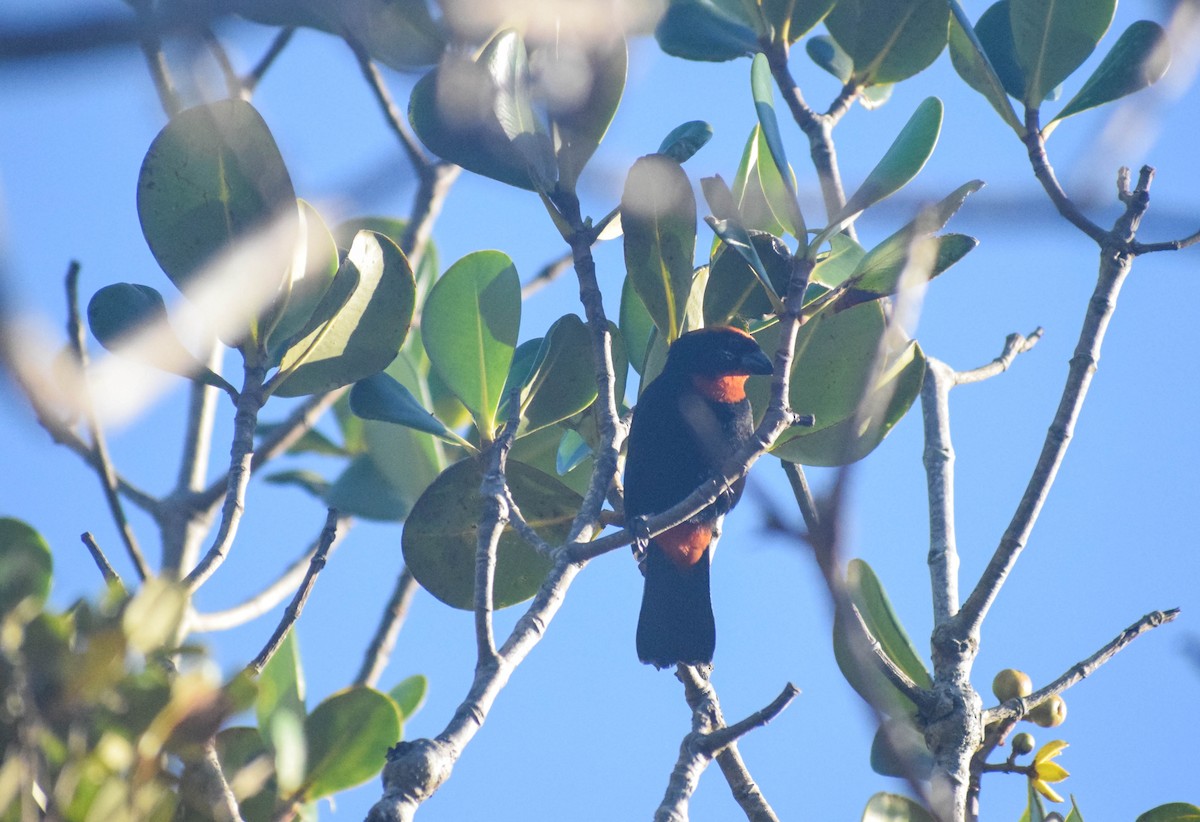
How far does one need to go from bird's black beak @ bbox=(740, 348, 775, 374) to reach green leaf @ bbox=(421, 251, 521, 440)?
1136mm

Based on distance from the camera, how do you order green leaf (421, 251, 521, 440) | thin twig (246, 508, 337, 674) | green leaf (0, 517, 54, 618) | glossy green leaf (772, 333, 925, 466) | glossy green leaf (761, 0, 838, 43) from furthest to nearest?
glossy green leaf (761, 0, 838, 43) → green leaf (421, 251, 521, 440) → glossy green leaf (772, 333, 925, 466) → thin twig (246, 508, 337, 674) → green leaf (0, 517, 54, 618)

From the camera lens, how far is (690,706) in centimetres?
268

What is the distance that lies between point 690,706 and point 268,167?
1.50 meters

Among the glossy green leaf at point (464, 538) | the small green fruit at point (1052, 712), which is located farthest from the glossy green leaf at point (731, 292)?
the small green fruit at point (1052, 712)

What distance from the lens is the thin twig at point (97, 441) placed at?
205cm

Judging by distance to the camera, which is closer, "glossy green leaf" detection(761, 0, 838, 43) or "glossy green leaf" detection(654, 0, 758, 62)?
"glossy green leaf" detection(761, 0, 838, 43)

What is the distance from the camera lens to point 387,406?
111 inches

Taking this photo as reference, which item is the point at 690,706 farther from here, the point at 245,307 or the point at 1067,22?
the point at 1067,22

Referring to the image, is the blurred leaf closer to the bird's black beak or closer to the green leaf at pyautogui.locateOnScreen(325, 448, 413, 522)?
the green leaf at pyautogui.locateOnScreen(325, 448, 413, 522)

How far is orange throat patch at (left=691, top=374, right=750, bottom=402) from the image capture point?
14.4ft

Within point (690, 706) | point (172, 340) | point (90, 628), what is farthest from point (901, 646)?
point (90, 628)

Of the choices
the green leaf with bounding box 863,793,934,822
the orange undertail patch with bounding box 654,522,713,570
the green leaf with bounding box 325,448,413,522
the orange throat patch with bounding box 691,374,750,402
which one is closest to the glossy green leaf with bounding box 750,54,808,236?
the green leaf with bounding box 863,793,934,822

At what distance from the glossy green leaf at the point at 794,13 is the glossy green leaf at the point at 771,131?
0.65m

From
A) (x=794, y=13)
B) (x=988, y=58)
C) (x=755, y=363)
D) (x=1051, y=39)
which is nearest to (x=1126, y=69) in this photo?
(x=1051, y=39)
